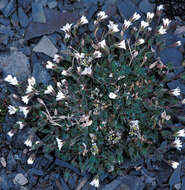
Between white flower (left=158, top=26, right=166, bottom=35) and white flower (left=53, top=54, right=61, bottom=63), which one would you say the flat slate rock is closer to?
white flower (left=53, top=54, right=61, bottom=63)

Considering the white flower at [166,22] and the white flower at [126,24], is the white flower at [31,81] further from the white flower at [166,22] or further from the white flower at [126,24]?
the white flower at [166,22]

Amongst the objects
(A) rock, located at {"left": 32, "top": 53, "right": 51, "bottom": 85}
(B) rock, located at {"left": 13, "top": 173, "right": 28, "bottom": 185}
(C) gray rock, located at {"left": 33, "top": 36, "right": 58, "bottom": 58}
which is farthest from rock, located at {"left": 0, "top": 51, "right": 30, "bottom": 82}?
(B) rock, located at {"left": 13, "top": 173, "right": 28, "bottom": 185}

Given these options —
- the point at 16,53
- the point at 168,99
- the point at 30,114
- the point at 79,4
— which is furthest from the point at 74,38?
the point at 168,99

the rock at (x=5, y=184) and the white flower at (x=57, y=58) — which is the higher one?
the white flower at (x=57, y=58)

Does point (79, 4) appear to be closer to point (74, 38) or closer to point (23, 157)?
point (74, 38)

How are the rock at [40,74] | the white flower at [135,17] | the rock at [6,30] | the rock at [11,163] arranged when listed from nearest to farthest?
the rock at [11,163]
the white flower at [135,17]
the rock at [40,74]
the rock at [6,30]

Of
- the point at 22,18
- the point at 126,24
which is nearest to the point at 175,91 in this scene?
the point at 126,24

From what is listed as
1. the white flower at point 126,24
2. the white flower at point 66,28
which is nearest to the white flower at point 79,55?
the white flower at point 66,28
